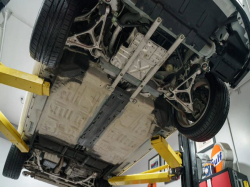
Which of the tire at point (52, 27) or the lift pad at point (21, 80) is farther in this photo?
the lift pad at point (21, 80)

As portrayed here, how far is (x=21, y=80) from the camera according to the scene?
7.24 ft

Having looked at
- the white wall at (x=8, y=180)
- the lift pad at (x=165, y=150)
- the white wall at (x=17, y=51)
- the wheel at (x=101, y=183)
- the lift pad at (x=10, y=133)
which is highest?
the white wall at (x=17, y=51)

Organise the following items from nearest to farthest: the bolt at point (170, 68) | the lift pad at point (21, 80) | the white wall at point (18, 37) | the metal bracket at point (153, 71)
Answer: the metal bracket at point (153, 71), the lift pad at point (21, 80), the bolt at point (170, 68), the white wall at point (18, 37)

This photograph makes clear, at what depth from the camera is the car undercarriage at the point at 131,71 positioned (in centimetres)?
176

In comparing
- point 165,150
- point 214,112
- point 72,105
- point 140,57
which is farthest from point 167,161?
point 140,57

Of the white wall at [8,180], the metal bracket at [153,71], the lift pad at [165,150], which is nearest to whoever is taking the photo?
the metal bracket at [153,71]

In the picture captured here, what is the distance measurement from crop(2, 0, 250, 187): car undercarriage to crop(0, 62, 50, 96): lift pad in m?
0.14

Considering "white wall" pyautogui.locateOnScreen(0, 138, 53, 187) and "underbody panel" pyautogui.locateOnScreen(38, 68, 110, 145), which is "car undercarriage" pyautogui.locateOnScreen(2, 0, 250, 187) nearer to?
"underbody panel" pyautogui.locateOnScreen(38, 68, 110, 145)

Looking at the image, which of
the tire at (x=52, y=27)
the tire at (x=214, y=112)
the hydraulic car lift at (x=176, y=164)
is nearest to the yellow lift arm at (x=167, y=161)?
the hydraulic car lift at (x=176, y=164)

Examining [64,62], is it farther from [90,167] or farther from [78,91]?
[90,167]

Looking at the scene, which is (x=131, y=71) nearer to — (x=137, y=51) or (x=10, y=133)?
(x=137, y=51)

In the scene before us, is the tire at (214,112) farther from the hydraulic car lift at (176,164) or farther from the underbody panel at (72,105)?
the underbody panel at (72,105)

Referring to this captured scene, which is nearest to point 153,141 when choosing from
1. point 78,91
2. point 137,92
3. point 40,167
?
point 137,92

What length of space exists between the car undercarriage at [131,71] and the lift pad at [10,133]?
0.43 ft
